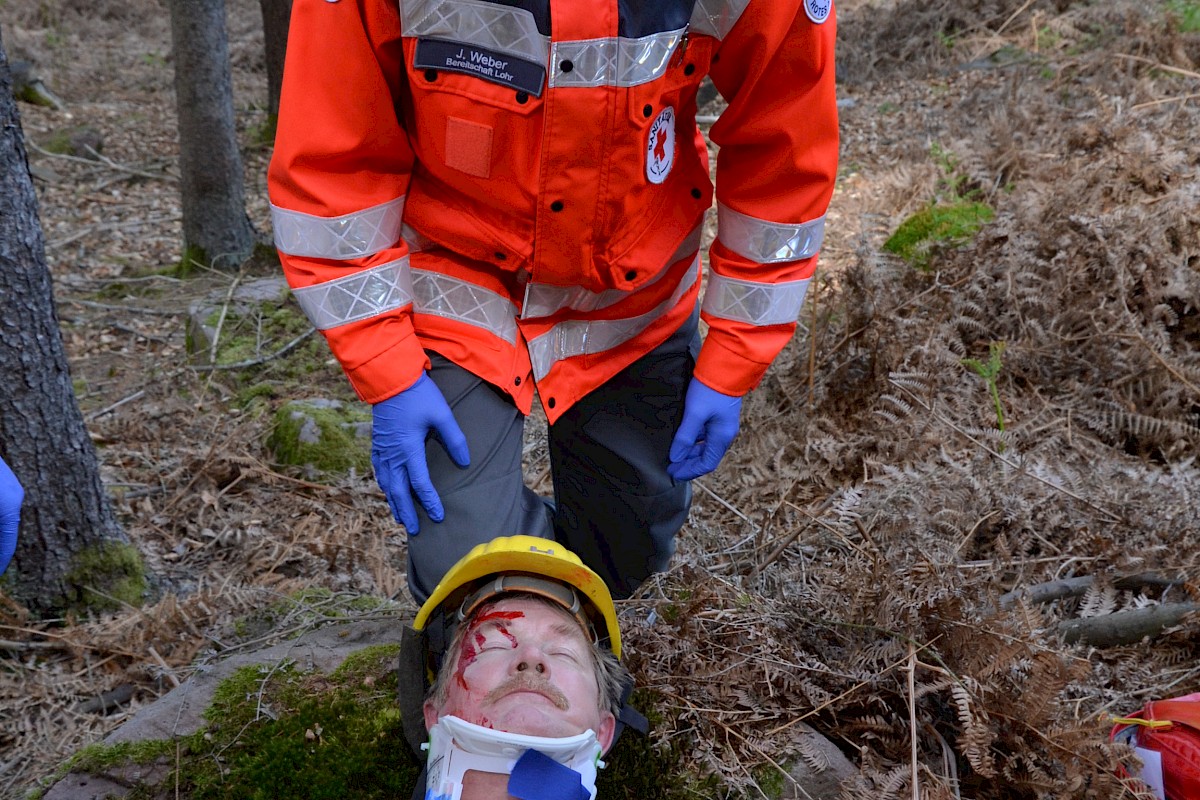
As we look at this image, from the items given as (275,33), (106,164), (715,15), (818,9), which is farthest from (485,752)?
(106,164)

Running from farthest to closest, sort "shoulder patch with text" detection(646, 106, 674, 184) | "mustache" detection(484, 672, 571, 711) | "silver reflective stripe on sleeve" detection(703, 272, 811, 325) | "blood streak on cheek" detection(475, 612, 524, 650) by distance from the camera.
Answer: "silver reflective stripe on sleeve" detection(703, 272, 811, 325), "shoulder patch with text" detection(646, 106, 674, 184), "blood streak on cheek" detection(475, 612, 524, 650), "mustache" detection(484, 672, 571, 711)

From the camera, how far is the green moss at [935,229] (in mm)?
5059

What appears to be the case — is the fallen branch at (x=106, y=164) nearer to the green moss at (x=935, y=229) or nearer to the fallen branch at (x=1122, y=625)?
the green moss at (x=935, y=229)

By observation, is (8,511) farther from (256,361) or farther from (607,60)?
(256,361)

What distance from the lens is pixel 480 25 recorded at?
6.97 feet

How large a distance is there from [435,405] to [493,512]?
1.13ft

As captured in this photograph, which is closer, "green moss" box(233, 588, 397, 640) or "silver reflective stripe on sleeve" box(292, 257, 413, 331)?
"silver reflective stripe on sleeve" box(292, 257, 413, 331)

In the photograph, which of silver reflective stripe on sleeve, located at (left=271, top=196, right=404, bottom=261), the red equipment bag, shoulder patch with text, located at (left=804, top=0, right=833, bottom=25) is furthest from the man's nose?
shoulder patch with text, located at (left=804, top=0, right=833, bottom=25)

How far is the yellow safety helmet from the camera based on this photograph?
7.46ft

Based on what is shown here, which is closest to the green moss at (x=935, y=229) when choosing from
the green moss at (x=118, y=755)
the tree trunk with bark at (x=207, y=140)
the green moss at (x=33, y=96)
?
the green moss at (x=118, y=755)

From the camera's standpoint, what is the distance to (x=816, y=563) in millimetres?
3490

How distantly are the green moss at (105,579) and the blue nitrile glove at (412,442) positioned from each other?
1.66 meters

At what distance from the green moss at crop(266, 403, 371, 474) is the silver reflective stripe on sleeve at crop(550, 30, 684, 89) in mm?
2828

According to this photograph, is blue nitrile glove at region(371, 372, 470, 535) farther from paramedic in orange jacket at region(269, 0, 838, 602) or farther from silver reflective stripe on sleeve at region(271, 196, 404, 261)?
silver reflective stripe on sleeve at region(271, 196, 404, 261)
